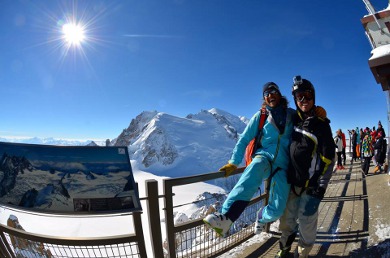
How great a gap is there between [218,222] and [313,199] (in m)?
1.06

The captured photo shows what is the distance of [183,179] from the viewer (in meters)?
2.56

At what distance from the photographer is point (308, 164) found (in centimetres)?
239

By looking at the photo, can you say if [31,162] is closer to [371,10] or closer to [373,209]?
[373,209]

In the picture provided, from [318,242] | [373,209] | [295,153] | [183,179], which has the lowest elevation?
[318,242]

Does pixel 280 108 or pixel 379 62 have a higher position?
pixel 379 62

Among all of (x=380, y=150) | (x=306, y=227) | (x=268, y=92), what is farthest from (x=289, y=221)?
(x=380, y=150)

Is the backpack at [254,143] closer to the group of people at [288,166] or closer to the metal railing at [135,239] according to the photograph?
the group of people at [288,166]

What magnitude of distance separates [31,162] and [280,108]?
2764 mm

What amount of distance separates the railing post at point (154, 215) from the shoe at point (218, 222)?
0.56 m

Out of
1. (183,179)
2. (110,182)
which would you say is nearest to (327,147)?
(183,179)

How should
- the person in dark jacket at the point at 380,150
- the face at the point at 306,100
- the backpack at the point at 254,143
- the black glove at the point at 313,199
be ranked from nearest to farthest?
the black glove at the point at 313,199 < the face at the point at 306,100 < the backpack at the point at 254,143 < the person in dark jacket at the point at 380,150

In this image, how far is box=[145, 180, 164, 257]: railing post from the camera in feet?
7.63

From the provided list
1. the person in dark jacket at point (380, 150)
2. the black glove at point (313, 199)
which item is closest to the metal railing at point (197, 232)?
the black glove at point (313, 199)

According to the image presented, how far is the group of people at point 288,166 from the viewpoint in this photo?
7.70 ft
